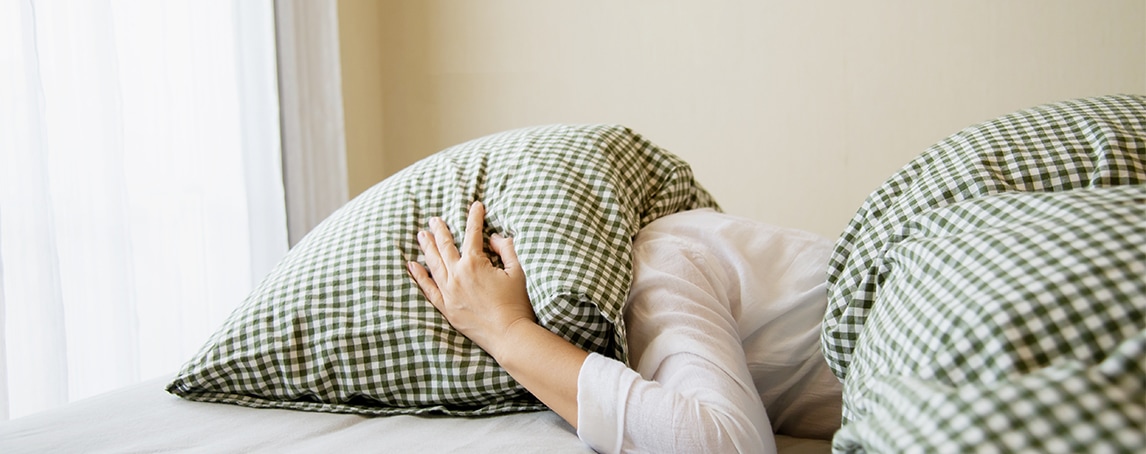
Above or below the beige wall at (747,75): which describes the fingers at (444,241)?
below

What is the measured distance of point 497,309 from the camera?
3.13 feet

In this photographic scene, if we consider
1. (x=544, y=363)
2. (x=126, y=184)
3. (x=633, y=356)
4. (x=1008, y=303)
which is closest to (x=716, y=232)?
(x=633, y=356)

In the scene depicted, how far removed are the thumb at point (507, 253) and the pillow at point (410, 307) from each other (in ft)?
0.05

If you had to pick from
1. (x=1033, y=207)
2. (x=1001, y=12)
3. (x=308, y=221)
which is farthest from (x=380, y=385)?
(x=1001, y=12)

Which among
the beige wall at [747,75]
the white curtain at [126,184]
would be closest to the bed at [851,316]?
the white curtain at [126,184]

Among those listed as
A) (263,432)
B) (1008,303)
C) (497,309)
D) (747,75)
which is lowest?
(263,432)

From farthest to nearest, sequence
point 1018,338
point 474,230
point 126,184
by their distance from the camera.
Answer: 1. point 126,184
2. point 474,230
3. point 1018,338

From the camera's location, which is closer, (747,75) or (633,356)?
(633,356)

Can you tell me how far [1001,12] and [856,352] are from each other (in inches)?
48.7

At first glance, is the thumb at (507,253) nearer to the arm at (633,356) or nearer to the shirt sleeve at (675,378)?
the arm at (633,356)

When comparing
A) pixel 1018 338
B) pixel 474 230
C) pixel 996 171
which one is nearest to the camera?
pixel 1018 338

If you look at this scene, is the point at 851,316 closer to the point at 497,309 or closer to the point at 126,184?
the point at 497,309

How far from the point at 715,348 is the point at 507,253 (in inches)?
10.7

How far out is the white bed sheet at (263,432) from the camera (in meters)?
0.86
